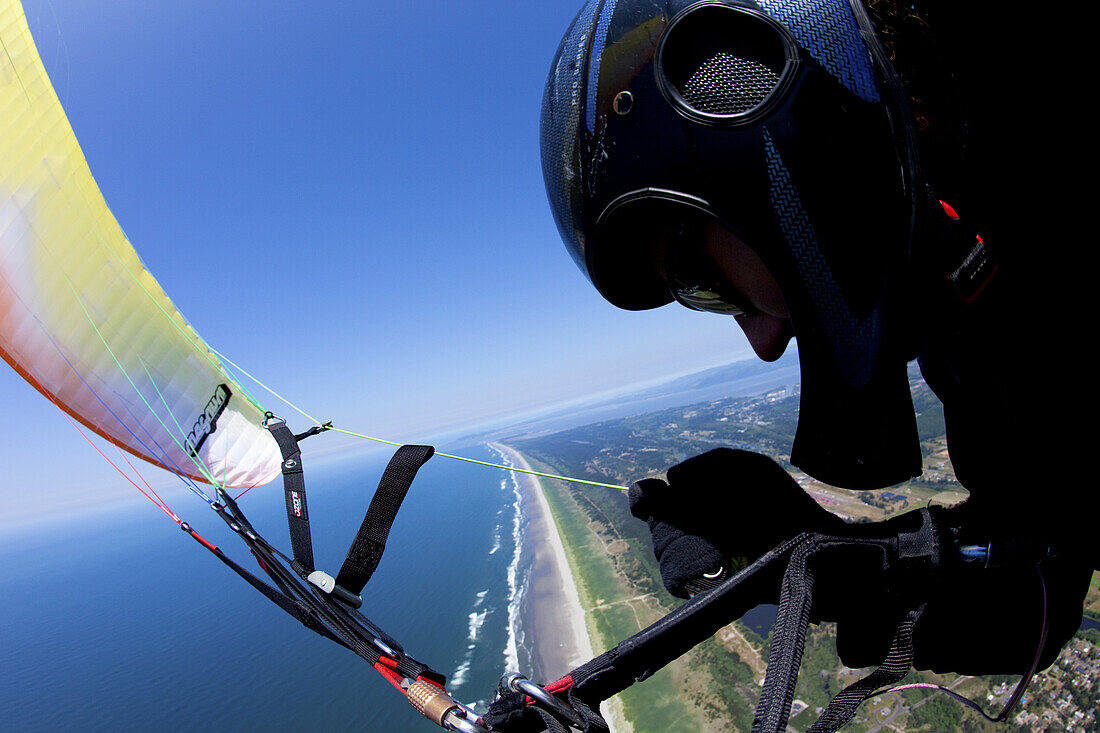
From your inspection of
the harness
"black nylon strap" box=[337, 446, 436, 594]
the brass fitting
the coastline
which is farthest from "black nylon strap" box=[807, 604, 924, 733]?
the coastline

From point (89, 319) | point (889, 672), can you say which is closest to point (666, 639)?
point (889, 672)

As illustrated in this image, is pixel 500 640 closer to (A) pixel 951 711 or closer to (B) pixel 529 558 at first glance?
(B) pixel 529 558

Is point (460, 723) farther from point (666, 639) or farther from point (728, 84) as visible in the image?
point (728, 84)

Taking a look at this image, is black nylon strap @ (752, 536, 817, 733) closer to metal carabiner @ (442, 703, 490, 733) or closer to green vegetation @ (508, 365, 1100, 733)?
green vegetation @ (508, 365, 1100, 733)

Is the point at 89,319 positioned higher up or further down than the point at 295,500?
higher up

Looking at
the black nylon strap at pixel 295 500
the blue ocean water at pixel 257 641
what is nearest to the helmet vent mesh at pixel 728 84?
the black nylon strap at pixel 295 500
